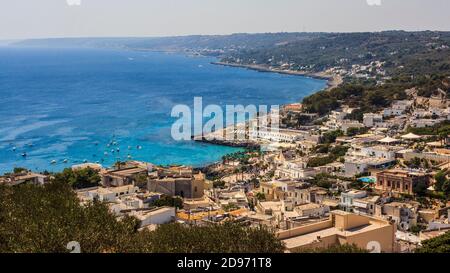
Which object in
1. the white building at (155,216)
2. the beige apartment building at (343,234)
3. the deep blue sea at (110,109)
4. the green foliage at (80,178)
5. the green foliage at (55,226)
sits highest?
the green foliage at (55,226)

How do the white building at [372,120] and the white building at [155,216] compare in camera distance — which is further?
the white building at [372,120]

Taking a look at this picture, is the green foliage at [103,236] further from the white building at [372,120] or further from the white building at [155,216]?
the white building at [372,120]

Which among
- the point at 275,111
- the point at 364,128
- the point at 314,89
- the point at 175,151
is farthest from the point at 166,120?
the point at 314,89

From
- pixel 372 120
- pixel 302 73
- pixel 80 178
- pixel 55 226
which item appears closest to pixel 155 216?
pixel 55 226

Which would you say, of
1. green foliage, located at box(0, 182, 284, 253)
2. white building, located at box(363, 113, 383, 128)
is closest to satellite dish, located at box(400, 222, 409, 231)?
green foliage, located at box(0, 182, 284, 253)

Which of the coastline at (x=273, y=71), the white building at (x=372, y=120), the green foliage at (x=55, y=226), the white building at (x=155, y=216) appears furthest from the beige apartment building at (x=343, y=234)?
the white building at (x=372, y=120)

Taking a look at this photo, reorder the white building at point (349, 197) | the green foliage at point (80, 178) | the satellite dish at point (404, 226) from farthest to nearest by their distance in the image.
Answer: the green foliage at point (80, 178) < the white building at point (349, 197) < the satellite dish at point (404, 226)
